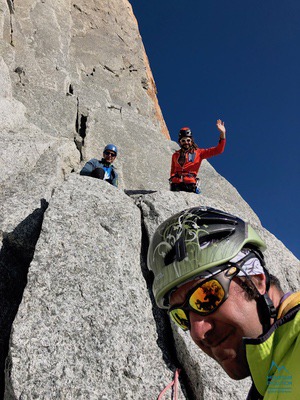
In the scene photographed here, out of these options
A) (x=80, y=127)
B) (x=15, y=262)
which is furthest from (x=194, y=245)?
(x=80, y=127)

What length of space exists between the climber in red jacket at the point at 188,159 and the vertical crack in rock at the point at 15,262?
5.51 metres

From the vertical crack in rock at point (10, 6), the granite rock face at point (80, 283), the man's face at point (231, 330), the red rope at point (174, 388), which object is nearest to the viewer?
the man's face at point (231, 330)

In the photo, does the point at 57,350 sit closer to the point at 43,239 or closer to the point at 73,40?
the point at 43,239

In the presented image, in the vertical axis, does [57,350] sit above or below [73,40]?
below

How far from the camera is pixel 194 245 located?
3.46 meters

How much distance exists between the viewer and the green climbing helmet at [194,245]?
11.0 feet

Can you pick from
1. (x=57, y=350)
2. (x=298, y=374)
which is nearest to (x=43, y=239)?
(x=57, y=350)

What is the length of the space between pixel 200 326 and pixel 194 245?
0.75 m

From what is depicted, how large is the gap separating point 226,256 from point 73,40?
3669 centimetres

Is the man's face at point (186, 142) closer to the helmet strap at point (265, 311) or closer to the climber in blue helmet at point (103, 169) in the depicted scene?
the climber in blue helmet at point (103, 169)

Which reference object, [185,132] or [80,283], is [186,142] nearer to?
[185,132]

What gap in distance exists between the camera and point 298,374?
2217 millimetres

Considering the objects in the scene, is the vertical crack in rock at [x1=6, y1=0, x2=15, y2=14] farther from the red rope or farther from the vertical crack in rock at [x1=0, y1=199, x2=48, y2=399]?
the red rope

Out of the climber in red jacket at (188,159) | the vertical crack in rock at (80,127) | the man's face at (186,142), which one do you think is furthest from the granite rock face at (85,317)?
the vertical crack in rock at (80,127)
